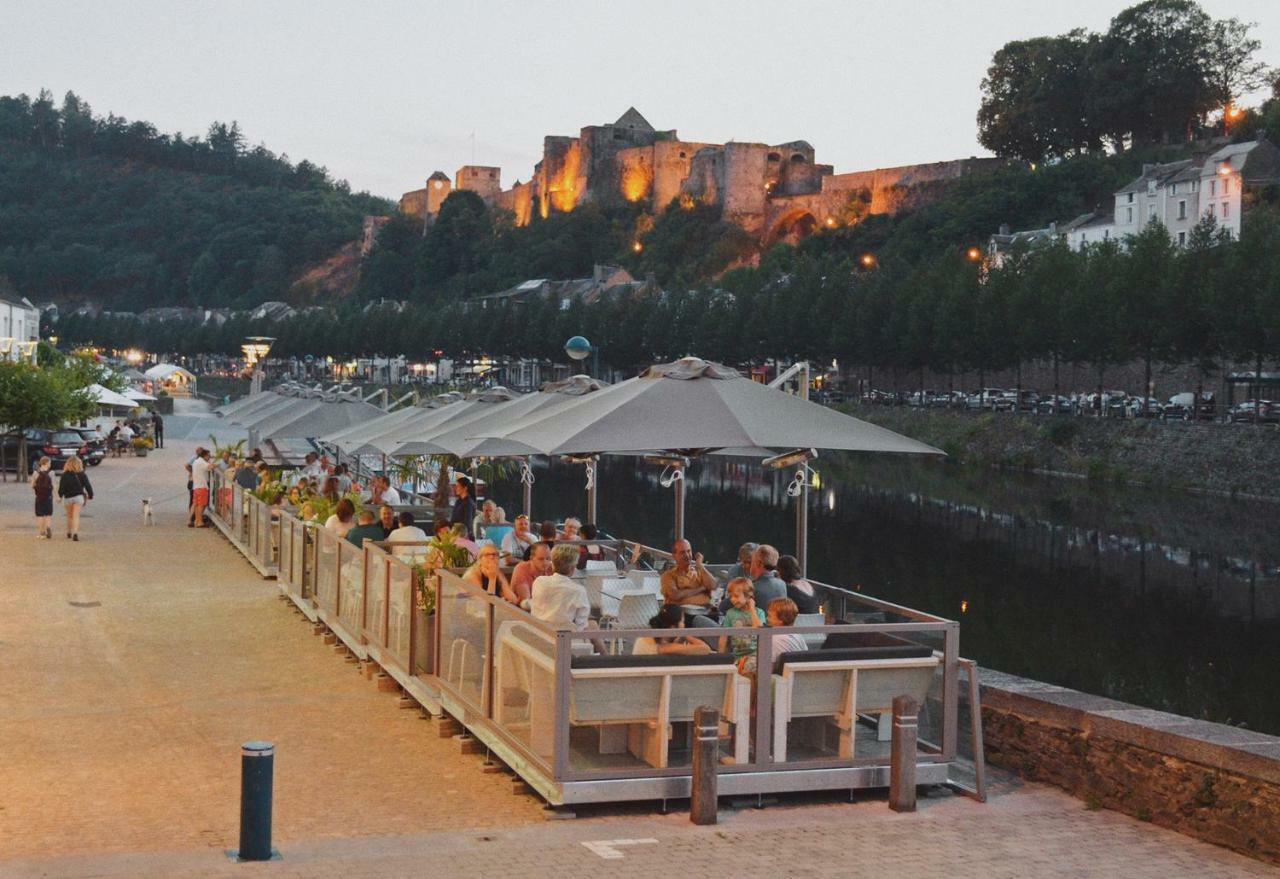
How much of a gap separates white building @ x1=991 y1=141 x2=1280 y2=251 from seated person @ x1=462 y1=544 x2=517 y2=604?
239ft

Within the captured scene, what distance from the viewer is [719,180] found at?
13650cm

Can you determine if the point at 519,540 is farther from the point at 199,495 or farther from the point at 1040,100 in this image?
the point at 1040,100

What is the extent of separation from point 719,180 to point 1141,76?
39.0 metres

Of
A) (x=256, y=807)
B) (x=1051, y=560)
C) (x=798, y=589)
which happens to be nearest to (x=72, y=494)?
(x=798, y=589)

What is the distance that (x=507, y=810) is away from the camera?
8.47 m

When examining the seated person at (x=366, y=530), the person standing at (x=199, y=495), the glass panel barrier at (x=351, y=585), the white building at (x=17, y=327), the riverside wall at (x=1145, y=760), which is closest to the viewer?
the riverside wall at (x=1145, y=760)

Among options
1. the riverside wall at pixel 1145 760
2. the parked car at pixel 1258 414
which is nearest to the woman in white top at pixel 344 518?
the riverside wall at pixel 1145 760

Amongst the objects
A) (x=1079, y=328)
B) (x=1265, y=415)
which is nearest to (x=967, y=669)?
(x=1265, y=415)

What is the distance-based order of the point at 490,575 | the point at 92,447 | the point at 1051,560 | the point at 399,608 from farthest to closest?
the point at 92,447, the point at 1051,560, the point at 399,608, the point at 490,575

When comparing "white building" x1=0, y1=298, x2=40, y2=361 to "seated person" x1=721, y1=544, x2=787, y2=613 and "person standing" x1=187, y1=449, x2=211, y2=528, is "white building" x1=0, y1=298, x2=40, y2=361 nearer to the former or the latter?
"person standing" x1=187, y1=449, x2=211, y2=528

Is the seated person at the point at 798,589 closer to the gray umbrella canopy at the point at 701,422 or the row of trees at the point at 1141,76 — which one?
the gray umbrella canopy at the point at 701,422

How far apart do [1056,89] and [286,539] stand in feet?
348

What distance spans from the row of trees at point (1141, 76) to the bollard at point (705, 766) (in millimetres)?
106953

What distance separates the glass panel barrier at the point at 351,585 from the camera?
12.8 meters
